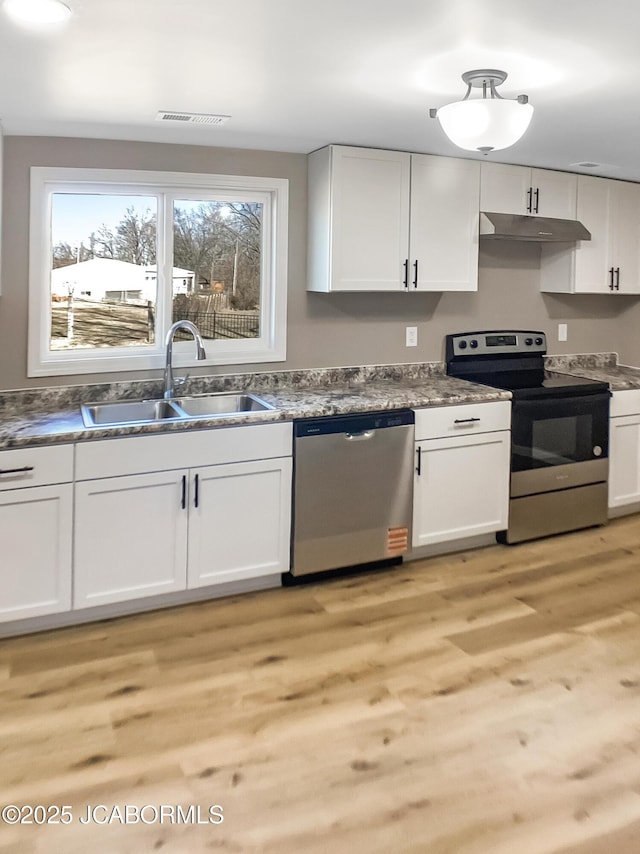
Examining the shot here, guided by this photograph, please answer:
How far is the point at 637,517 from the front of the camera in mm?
4598

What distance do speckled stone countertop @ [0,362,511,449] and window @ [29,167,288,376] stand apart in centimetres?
12

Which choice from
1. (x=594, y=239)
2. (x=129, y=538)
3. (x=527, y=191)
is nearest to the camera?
(x=129, y=538)

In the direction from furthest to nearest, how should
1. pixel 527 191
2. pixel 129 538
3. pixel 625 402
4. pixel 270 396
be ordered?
1. pixel 625 402
2. pixel 527 191
3. pixel 270 396
4. pixel 129 538

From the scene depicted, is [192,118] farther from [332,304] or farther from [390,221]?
[332,304]

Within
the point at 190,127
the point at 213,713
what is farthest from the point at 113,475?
the point at 190,127

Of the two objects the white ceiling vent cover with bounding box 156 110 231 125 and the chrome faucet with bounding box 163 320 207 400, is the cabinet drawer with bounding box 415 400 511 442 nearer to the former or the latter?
the chrome faucet with bounding box 163 320 207 400

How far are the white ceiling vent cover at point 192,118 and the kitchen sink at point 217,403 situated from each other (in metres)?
1.25

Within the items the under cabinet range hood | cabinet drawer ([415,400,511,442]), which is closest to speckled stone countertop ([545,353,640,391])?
the under cabinet range hood

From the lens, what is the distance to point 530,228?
4.12m

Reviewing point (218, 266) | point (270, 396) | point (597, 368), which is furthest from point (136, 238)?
point (597, 368)

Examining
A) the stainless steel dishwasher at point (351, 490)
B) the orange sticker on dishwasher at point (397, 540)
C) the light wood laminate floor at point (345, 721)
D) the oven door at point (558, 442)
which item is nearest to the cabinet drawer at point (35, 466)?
the light wood laminate floor at point (345, 721)

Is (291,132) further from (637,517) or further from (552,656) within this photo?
(637,517)

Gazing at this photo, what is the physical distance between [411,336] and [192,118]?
176 centimetres

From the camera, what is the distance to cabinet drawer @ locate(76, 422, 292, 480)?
296cm
